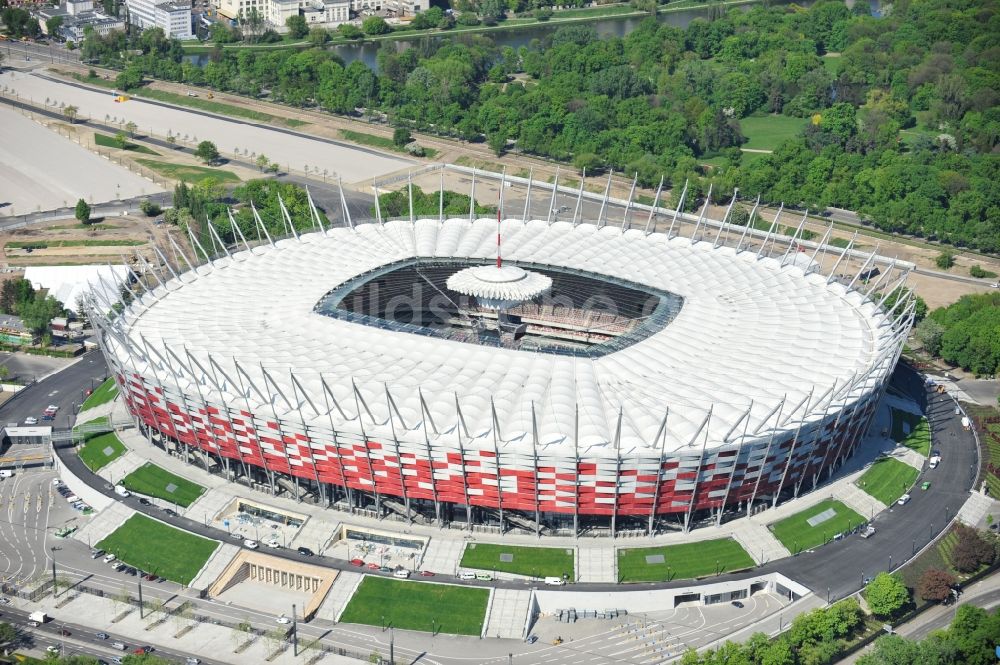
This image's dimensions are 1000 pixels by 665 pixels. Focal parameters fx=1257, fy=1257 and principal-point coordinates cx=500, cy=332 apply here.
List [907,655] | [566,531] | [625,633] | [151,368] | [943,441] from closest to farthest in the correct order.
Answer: [907,655] < [625,633] < [566,531] < [151,368] < [943,441]

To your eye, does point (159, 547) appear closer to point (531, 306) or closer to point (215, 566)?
point (215, 566)

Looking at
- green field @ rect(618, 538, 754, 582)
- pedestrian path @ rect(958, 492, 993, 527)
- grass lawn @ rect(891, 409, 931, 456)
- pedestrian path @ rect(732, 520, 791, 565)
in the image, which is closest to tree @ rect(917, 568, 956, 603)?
pedestrian path @ rect(732, 520, 791, 565)

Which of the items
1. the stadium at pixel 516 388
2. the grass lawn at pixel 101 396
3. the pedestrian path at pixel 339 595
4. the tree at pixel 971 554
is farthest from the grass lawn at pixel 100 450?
the tree at pixel 971 554

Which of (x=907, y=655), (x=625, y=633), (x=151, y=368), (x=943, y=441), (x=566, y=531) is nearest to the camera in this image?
(x=907, y=655)

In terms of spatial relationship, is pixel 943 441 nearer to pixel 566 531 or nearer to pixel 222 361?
pixel 566 531

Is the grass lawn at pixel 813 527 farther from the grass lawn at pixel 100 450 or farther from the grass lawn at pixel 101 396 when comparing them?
the grass lawn at pixel 101 396

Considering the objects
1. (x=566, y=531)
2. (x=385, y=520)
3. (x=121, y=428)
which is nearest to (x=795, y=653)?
(x=566, y=531)
